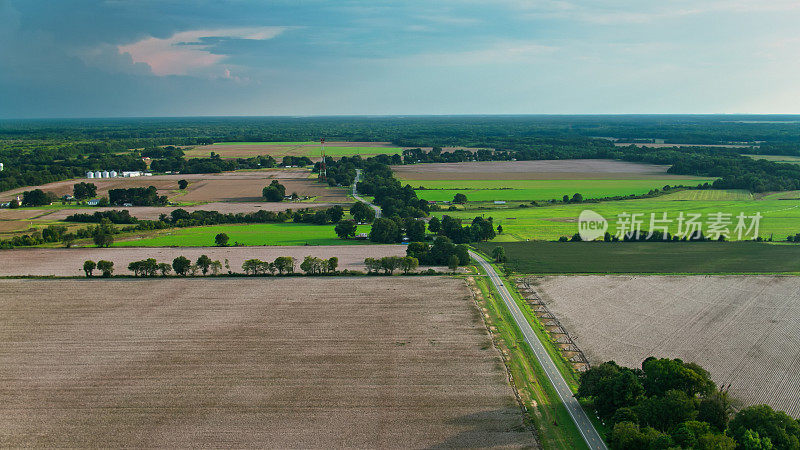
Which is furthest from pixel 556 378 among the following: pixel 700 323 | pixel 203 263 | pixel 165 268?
pixel 165 268

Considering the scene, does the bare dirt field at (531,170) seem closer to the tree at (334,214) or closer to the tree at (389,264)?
the tree at (334,214)

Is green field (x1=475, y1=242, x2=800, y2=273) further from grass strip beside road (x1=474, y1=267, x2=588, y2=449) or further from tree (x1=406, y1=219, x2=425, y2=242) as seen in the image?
grass strip beside road (x1=474, y1=267, x2=588, y2=449)

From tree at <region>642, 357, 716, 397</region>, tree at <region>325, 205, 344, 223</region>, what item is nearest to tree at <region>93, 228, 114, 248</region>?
tree at <region>325, 205, 344, 223</region>

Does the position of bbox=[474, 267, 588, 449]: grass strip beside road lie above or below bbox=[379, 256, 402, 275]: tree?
below

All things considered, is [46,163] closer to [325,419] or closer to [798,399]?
[325,419]

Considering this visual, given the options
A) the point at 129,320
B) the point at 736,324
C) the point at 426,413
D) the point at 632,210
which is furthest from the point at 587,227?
the point at 129,320

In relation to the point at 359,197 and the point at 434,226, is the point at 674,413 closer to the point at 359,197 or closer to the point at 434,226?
the point at 434,226
